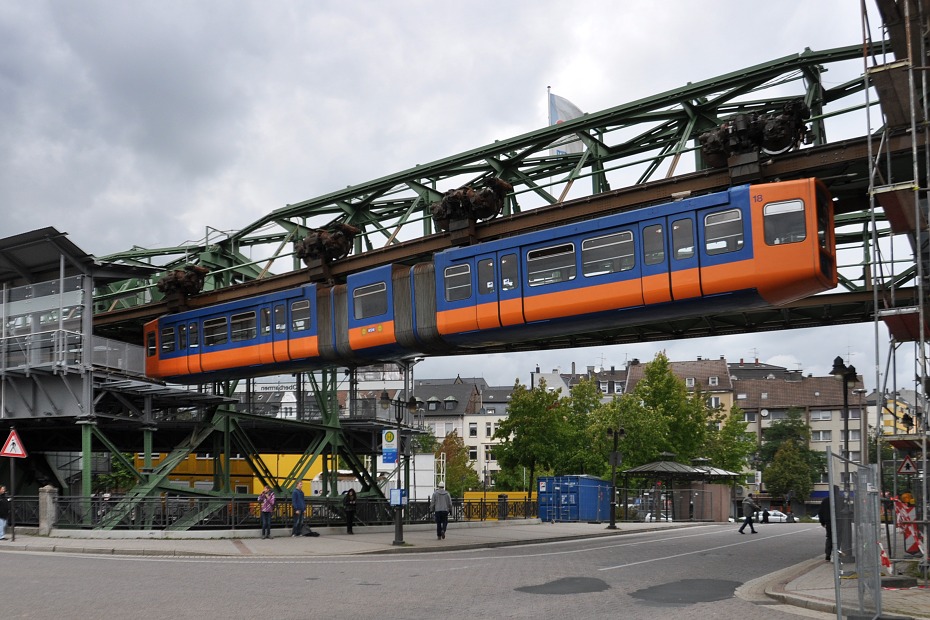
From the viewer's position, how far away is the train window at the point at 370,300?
27.2 m

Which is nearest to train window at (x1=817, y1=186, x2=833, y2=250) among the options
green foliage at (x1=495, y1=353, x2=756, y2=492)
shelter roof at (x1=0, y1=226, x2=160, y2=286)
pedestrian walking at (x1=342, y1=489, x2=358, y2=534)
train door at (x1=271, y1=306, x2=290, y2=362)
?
train door at (x1=271, y1=306, x2=290, y2=362)

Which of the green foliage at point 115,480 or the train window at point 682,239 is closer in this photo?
the train window at point 682,239

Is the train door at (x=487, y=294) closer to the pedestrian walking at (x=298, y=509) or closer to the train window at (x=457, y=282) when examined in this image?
the train window at (x=457, y=282)

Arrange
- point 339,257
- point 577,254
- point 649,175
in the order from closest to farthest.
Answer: point 577,254 < point 649,175 < point 339,257

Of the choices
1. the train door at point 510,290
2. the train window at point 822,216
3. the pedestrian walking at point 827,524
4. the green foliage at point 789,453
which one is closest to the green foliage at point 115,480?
the train door at point 510,290

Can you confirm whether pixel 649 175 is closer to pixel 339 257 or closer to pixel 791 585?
pixel 339 257

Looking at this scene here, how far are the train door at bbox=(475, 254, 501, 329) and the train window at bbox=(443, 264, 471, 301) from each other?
357 mm

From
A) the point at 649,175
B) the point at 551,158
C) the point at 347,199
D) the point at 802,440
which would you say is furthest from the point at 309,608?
the point at 802,440

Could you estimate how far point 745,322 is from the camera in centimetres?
3091

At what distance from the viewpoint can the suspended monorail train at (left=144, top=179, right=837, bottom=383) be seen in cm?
1955

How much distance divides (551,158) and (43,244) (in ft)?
53.0

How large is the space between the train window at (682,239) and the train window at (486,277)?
5152mm

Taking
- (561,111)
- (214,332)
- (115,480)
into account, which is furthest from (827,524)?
(115,480)

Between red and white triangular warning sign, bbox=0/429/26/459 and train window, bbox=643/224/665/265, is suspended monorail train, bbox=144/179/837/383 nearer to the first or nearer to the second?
train window, bbox=643/224/665/265
